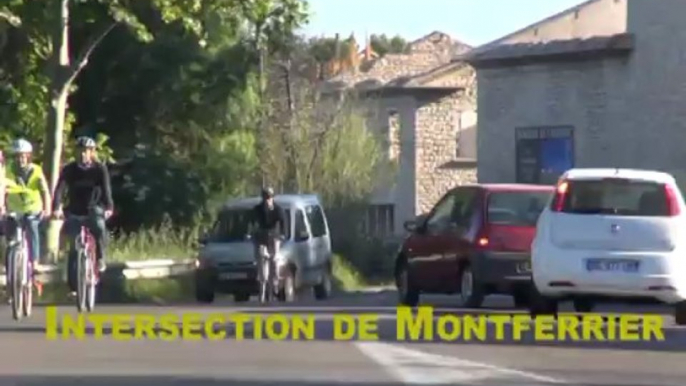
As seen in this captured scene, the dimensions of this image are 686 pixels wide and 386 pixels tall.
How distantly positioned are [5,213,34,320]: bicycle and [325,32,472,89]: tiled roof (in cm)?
4785

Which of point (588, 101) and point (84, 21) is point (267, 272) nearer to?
point (84, 21)

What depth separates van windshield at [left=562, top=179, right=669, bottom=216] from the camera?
19.9 m

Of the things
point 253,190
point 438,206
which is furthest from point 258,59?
point 438,206

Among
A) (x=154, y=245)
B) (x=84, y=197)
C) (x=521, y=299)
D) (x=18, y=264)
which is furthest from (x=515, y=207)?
(x=154, y=245)

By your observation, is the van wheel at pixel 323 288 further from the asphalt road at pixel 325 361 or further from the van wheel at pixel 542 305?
the asphalt road at pixel 325 361

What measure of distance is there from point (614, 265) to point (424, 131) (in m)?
51.1

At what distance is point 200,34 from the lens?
35.8m

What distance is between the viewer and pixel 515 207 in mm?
24578

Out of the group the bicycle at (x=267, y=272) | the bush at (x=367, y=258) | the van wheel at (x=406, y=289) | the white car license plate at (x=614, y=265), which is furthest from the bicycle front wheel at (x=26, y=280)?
the bush at (x=367, y=258)

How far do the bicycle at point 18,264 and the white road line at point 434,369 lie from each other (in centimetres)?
442

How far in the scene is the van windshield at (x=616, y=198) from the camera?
19.9m

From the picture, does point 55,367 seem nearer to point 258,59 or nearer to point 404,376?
point 404,376

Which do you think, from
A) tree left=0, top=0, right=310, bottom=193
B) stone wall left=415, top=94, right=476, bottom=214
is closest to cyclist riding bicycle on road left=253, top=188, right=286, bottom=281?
tree left=0, top=0, right=310, bottom=193

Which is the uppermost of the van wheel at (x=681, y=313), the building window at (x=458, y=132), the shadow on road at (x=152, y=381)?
the building window at (x=458, y=132)
